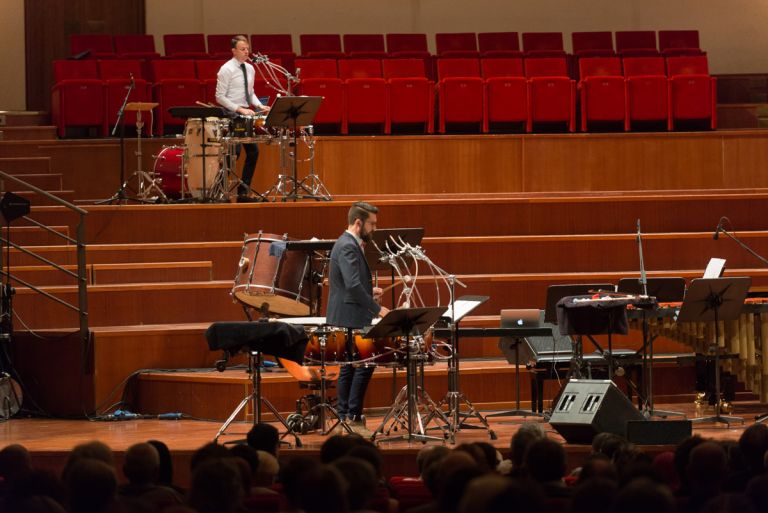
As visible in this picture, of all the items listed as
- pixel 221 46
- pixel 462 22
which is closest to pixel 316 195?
pixel 221 46

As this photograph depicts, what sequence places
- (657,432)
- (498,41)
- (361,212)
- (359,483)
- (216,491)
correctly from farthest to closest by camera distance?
(498,41) → (361,212) → (657,432) → (359,483) → (216,491)

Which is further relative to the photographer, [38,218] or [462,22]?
[462,22]

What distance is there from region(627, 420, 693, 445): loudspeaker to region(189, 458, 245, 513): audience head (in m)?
2.77

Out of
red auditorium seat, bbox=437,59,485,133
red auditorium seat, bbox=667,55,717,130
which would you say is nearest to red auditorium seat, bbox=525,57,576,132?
red auditorium seat, bbox=437,59,485,133

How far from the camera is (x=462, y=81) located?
10.8m

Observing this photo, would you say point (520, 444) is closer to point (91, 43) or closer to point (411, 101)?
point (411, 101)

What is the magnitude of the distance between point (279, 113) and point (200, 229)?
0.96 metres

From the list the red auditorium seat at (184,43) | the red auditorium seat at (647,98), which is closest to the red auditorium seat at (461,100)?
the red auditorium seat at (647,98)

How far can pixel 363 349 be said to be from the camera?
6.53 metres

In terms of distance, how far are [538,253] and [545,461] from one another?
4.98m

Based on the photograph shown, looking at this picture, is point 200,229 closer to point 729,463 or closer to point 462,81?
point 462,81

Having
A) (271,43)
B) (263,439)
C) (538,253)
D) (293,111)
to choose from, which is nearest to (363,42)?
(271,43)

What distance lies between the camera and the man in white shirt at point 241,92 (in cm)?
952

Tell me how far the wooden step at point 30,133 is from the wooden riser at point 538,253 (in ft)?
8.54
